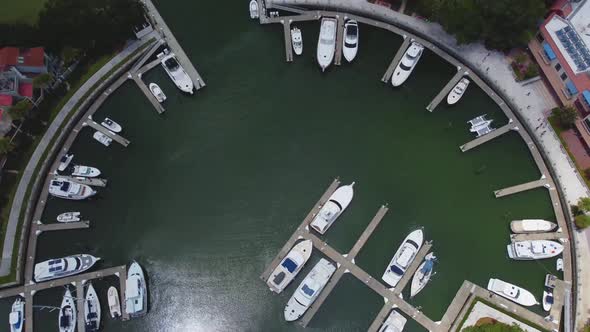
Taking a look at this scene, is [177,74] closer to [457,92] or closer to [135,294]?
[135,294]

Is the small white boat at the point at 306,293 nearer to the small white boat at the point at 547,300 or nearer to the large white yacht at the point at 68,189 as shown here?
the small white boat at the point at 547,300

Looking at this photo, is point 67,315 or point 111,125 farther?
point 111,125

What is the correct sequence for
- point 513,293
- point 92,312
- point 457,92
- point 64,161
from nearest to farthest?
1. point 513,293
2. point 92,312
3. point 64,161
4. point 457,92

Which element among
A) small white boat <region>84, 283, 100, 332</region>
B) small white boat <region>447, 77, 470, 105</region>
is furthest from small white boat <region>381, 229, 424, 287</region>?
small white boat <region>84, 283, 100, 332</region>

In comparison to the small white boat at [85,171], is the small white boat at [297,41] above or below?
above

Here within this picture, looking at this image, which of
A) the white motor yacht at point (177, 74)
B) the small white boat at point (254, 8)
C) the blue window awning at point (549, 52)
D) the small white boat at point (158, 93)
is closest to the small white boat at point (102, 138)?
the small white boat at point (158, 93)

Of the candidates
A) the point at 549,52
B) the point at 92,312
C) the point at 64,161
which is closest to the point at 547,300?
the point at 549,52

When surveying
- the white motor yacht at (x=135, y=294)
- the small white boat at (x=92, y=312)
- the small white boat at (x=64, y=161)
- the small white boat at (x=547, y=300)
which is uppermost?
the small white boat at (x=547, y=300)
